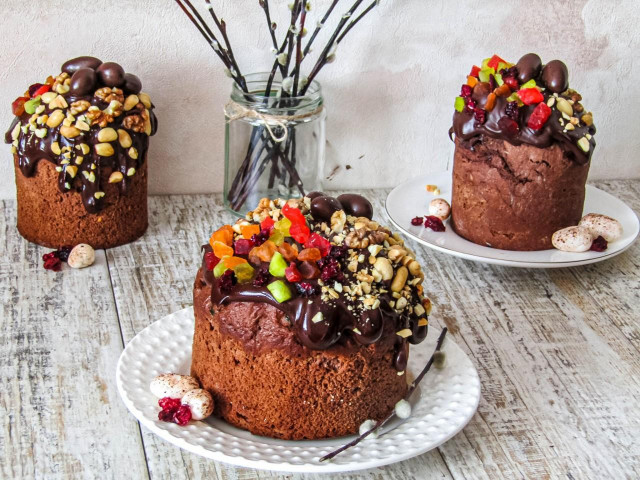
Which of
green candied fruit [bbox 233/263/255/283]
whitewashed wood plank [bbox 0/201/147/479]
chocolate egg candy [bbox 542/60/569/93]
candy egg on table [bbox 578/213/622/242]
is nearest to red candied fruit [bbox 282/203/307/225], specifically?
green candied fruit [bbox 233/263/255/283]

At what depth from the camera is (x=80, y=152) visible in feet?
5.52

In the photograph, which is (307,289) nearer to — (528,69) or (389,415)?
(389,415)

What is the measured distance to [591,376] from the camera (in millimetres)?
1449

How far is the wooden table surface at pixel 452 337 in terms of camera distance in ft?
3.97

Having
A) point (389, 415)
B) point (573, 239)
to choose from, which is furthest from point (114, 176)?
point (573, 239)

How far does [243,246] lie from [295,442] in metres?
0.28

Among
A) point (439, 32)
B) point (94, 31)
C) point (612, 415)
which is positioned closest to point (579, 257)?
point (612, 415)

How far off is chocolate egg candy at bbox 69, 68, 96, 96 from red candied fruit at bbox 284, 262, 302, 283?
2.52 feet

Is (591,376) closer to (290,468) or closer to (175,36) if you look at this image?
(290,468)

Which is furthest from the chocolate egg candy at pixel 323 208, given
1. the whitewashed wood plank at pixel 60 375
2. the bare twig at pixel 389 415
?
the whitewashed wood plank at pixel 60 375

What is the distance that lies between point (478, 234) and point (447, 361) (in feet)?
1.77

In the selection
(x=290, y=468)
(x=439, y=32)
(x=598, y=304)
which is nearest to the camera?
(x=290, y=468)

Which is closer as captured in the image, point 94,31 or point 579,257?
point 579,257

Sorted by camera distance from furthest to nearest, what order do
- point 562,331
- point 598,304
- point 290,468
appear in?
1. point 598,304
2. point 562,331
3. point 290,468
